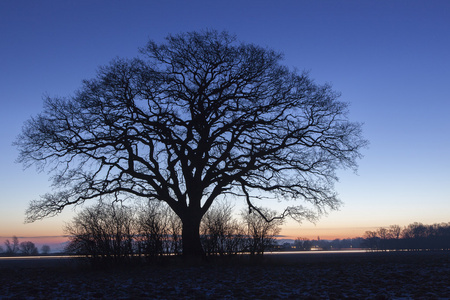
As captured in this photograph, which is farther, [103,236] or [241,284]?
[103,236]

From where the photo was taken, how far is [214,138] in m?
22.5

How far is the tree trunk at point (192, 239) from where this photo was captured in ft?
67.3

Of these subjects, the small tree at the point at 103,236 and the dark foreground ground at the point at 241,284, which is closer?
the dark foreground ground at the point at 241,284

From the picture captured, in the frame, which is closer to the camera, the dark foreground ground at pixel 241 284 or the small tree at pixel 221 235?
the dark foreground ground at pixel 241 284

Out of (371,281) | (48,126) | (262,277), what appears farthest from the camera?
(48,126)

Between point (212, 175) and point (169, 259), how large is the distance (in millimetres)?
5087

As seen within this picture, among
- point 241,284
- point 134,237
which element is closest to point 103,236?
point 134,237

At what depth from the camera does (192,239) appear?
20.8m

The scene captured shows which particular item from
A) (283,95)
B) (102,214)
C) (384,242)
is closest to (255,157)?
(283,95)

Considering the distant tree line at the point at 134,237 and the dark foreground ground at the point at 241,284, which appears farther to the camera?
the distant tree line at the point at 134,237

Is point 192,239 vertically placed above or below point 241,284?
above

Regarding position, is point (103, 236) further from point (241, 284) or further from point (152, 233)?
point (241, 284)

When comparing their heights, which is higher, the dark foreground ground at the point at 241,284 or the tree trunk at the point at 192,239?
the tree trunk at the point at 192,239

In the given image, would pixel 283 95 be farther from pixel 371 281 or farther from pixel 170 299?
pixel 170 299
